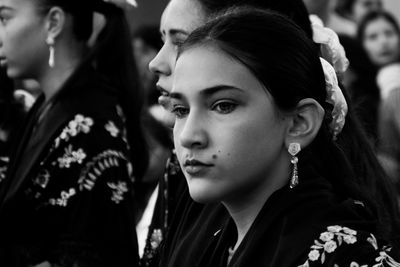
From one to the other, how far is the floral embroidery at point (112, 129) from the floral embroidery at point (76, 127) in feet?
0.23

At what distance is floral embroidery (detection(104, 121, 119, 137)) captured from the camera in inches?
143

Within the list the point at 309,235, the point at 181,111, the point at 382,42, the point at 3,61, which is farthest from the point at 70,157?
the point at 382,42

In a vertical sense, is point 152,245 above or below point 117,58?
below

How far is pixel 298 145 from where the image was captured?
2.35 metres

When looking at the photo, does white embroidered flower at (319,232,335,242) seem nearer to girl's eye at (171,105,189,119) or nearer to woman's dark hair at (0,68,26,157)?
girl's eye at (171,105,189,119)

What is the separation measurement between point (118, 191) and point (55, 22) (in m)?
0.77

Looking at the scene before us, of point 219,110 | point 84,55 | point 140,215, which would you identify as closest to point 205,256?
point 219,110

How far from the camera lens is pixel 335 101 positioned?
2537 millimetres

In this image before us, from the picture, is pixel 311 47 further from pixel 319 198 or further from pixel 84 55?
pixel 84 55

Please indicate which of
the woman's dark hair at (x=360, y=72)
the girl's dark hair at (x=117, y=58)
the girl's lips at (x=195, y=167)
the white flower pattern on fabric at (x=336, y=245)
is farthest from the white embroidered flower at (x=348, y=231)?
the woman's dark hair at (x=360, y=72)

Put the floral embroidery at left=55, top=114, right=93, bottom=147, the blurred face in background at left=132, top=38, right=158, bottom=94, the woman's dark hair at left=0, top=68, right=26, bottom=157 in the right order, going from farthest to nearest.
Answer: the blurred face in background at left=132, top=38, right=158, bottom=94 → the woman's dark hair at left=0, top=68, right=26, bottom=157 → the floral embroidery at left=55, top=114, right=93, bottom=147

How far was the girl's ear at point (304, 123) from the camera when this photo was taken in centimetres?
236

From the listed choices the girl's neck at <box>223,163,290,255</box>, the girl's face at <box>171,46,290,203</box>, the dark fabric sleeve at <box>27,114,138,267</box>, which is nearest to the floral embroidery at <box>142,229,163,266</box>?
the dark fabric sleeve at <box>27,114,138,267</box>

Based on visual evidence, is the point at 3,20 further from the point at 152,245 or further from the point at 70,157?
the point at 152,245
